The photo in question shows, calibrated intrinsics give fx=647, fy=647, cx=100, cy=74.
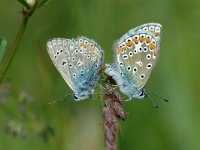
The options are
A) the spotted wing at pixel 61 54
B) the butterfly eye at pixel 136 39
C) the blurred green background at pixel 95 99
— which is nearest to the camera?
the spotted wing at pixel 61 54

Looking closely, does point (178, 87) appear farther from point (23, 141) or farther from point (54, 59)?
point (54, 59)

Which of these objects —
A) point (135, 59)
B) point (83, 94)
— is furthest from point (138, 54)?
point (83, 94)

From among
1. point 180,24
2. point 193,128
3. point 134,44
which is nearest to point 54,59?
point 134,44

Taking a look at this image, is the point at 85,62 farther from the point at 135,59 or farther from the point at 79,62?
the point at 135,59

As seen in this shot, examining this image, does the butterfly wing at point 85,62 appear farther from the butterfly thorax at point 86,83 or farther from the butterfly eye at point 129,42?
the butterfly eye at point 129,42

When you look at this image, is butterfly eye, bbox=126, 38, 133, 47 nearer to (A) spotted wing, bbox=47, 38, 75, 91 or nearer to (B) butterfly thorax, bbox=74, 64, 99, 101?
(B) butterfly thorax, bbox=74, 64, 99, 101

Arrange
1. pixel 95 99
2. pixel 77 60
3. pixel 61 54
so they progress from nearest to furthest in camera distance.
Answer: pixel 61 54 → pixel 77 60 → pixel 95 99

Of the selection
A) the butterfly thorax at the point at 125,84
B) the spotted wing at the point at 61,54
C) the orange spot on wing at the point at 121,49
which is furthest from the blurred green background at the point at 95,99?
the orange spot on wing at the point at 121,49
